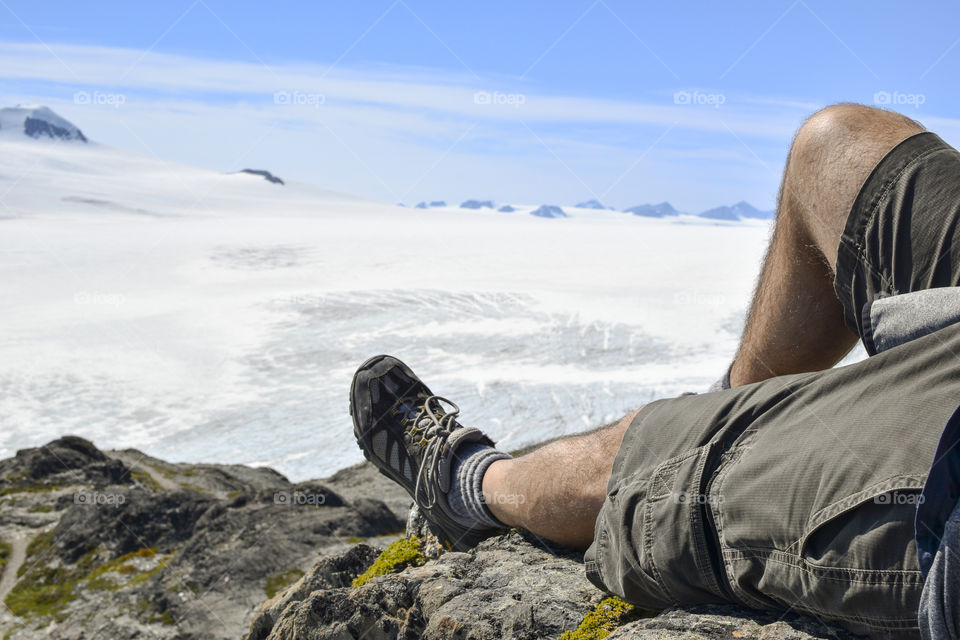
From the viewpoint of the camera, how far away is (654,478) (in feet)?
4.60

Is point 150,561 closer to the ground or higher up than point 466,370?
closer to the ground

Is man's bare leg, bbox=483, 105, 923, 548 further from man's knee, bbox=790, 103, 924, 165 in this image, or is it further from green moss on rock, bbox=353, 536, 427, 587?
green moss on rock, bbox=353, 536, 427, 587

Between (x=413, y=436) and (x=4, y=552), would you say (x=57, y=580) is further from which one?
(x=413, y=436)

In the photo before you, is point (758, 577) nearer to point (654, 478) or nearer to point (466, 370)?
point (654, 478)

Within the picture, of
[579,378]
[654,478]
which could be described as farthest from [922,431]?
[579,378]

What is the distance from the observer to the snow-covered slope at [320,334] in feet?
37.4

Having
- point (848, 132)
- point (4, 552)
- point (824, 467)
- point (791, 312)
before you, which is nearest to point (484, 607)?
point (824, 467)

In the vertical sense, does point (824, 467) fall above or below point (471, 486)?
above

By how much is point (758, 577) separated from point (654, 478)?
0.82 ft

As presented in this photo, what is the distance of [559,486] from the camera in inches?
69.1

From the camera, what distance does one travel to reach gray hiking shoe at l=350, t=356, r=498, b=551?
2145 millimetres

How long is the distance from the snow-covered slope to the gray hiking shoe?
5.21 feet

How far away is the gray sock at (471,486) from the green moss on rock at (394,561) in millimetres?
234

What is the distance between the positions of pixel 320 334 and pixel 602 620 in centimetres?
1591
